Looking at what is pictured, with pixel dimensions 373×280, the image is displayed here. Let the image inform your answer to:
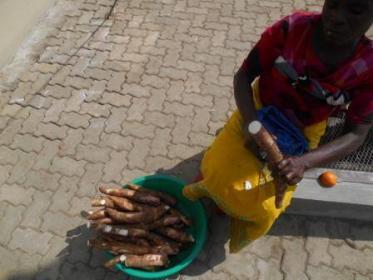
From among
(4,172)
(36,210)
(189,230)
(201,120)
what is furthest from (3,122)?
(189,230)

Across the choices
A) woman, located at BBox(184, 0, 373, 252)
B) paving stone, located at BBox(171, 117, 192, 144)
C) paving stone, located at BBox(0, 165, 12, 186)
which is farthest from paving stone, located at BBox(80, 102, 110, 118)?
woman, located at BBox(184, 0, 373, 252)

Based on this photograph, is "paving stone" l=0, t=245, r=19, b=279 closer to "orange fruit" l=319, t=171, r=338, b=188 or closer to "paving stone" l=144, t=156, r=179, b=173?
"paving stone" l=144, t=156, r=179, b=173

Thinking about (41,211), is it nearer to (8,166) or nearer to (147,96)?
(8,166)

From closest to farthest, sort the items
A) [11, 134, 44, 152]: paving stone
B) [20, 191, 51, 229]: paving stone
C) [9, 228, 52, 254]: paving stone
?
1. [9, 228, 52, 254]: paving stone
2. [20, 191, 51, 229]: paving stone
3. [11, 134, 44, 152]: paving stone

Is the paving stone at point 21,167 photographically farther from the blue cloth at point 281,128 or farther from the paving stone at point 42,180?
the blue cloth at point 281,128

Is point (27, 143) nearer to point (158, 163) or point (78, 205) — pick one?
point (78, 205)

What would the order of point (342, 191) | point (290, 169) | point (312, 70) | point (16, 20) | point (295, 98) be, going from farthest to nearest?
point (16, 20) < point (342, 191) < point (295, 98) < point (312, 70) < point (290, 169)

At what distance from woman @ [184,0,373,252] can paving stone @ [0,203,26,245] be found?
178 cm

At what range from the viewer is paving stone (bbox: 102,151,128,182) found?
157 inches

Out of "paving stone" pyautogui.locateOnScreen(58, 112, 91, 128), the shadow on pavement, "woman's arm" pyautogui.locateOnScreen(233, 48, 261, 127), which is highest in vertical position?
"woman's arm" pyautogui.locateOnScreen(233, 48, 261, 127)

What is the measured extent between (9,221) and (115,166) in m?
1.11

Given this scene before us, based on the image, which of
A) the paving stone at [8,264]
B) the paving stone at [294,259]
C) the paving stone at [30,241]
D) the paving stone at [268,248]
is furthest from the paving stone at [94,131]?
the paving stone at [294,259]

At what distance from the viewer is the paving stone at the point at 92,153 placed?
163 inches

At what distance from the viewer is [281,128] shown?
8.81 ft
